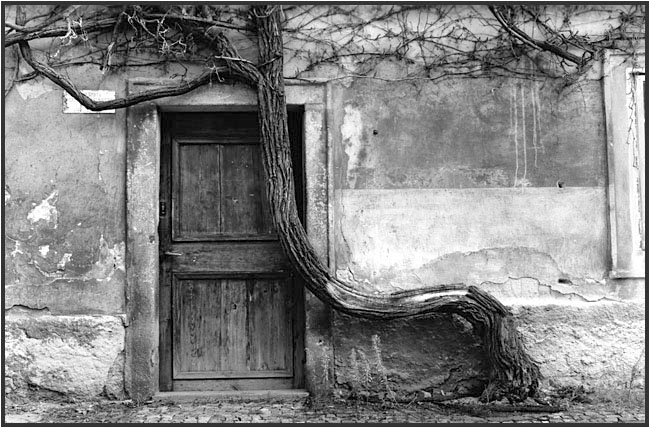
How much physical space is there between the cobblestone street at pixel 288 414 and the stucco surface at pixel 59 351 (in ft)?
0.49

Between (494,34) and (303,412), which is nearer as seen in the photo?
(303,412)

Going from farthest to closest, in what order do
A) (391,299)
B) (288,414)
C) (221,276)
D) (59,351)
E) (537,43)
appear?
(221,276) → (537,43) → (59,351) → (391,299) → (288,414)

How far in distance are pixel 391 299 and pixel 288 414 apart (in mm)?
989

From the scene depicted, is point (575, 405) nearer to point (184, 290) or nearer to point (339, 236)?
point (339, 236)

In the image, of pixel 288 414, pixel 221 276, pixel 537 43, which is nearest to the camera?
pixel 288 414

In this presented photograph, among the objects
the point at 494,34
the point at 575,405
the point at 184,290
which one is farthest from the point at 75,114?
the point at 575,405

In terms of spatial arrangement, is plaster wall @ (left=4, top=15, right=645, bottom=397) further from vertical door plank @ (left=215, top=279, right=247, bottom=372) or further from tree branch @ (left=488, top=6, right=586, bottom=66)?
vertical door plank @ (left=215, top=279, right=247, bottom=372)

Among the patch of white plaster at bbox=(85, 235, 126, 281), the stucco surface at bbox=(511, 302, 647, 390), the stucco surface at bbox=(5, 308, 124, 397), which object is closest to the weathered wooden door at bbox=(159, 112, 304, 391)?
the patch of white plaster at bbox=(85, 235, 126, 281)

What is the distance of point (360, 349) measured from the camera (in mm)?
4898

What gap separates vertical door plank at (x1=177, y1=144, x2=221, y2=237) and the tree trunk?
52 cm

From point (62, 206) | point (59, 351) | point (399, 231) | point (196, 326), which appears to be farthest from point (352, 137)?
point (59, 351)

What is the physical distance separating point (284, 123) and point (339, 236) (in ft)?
2.82

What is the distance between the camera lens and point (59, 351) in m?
4.82

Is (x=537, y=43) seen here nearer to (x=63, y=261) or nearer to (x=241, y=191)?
(x=241, y=191)
